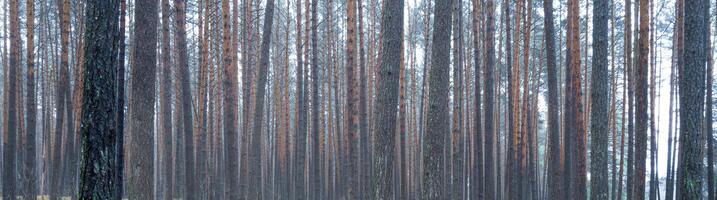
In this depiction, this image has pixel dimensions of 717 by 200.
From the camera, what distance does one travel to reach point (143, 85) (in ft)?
27.3

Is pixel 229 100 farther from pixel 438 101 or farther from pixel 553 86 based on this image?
pixel 553 86

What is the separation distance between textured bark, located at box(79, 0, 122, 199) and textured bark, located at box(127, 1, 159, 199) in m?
2.81

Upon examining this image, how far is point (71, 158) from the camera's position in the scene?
35.9 ft

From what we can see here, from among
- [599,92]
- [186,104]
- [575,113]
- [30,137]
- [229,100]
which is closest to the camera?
[599,92]

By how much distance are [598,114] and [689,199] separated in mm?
1756

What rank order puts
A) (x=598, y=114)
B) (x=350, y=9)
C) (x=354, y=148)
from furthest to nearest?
1. (x=354, y=148)
2. (x=350, y=9)
3. (x=598, y=114)

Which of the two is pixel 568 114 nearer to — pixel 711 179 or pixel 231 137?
pixel 711 179

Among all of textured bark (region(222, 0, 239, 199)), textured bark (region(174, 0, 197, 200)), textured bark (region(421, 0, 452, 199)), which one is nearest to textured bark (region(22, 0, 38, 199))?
textured bark (region(174, 0, 197, 200))

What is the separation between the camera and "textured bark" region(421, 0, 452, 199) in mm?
8477

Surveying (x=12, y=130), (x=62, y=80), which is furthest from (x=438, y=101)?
(x=12, y=130)

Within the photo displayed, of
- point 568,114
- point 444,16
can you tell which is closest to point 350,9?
point 444,16

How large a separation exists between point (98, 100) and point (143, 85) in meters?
2.89

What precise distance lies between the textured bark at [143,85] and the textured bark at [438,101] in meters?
3.76

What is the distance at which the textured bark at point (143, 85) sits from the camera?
8.36 meters
